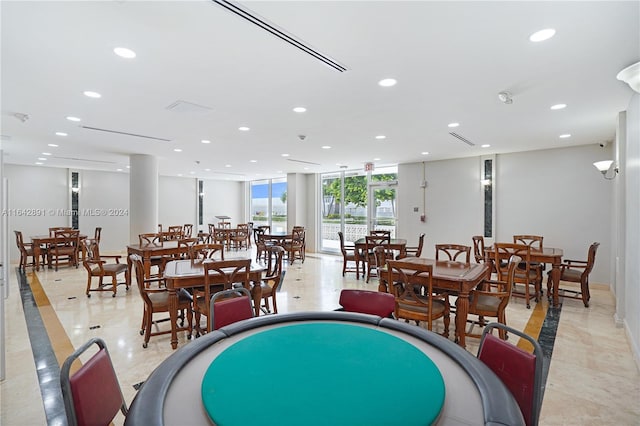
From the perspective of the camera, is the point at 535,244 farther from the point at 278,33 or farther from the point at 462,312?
the point at 278,33

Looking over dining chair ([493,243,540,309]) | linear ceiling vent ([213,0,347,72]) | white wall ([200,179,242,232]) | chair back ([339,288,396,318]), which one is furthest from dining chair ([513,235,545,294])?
white wall ([200,179,242,232])

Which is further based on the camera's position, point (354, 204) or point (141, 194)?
point (354, 204)

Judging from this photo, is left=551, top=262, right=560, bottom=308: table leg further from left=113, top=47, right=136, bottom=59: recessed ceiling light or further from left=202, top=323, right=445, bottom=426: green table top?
left=113, top=47, right=136, bottom=59: recessed ceiling light

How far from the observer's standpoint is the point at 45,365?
10.00ft

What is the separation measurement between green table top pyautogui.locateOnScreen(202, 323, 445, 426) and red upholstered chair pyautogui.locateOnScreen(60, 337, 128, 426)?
402 millimetres

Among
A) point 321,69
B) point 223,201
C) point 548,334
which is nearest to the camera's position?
point 321,69

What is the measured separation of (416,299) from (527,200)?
16.7ft

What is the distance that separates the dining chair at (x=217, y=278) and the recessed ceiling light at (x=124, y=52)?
6.54 ft

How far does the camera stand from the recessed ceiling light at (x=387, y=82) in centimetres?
311

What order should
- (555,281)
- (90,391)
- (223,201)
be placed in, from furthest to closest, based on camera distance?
(223,201), (555,281), (90,391)

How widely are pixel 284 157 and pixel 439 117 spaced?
421cm

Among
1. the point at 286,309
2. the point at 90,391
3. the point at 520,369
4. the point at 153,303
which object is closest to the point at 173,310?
the point at 153,303

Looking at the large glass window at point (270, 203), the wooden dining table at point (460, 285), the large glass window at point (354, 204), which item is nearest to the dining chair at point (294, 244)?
the large glass window at point (354, 204)

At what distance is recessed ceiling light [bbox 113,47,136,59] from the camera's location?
8.27 ft
